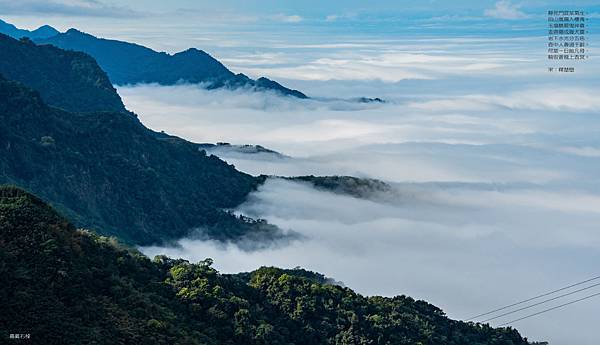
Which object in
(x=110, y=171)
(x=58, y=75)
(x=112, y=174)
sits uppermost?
(x=58, y=75)

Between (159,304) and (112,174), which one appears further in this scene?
(112,174)

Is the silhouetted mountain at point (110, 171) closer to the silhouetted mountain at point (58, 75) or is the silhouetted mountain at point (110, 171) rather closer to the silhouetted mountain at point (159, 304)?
the silhouetted mountain at point (58, 75)

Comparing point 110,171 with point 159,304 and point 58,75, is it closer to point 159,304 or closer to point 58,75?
point 58,75

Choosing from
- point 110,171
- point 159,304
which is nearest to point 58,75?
point 110,171

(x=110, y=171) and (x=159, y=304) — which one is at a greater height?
(x=110, y=171)

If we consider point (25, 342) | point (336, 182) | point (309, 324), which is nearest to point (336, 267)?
point (336, 182)

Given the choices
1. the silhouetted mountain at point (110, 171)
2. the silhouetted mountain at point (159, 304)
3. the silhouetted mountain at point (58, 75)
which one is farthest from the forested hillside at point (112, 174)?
the silhouetted mountain at point (159, 304)

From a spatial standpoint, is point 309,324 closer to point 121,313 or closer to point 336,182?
point 121,313
